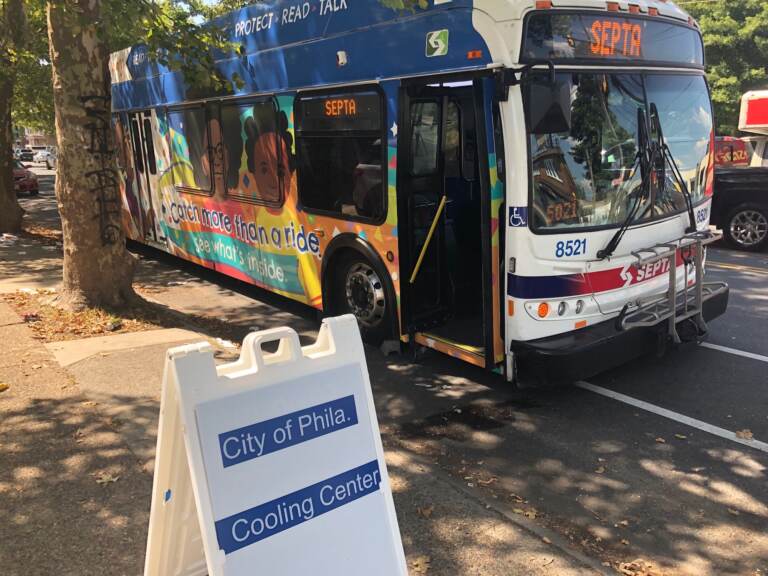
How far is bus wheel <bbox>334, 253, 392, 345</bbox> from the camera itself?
5594mm

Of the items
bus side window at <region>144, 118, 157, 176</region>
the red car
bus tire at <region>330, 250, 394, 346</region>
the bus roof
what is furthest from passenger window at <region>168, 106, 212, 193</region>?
the red car

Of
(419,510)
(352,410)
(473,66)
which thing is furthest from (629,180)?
(352,410)

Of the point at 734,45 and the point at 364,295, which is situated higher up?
the point at 734,45

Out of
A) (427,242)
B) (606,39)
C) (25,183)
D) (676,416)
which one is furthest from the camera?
(25,183)

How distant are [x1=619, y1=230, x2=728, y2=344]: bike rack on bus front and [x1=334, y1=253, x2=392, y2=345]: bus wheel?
194cm

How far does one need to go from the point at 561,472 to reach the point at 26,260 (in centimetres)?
964

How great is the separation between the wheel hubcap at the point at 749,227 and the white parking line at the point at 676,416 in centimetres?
724


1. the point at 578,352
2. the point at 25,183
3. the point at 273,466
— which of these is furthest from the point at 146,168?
the point at 25,183

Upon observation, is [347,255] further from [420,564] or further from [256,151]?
A: [420,564]

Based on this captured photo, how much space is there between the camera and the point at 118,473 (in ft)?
12.1

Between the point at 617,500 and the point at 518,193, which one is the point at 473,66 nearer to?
the point at 518,193

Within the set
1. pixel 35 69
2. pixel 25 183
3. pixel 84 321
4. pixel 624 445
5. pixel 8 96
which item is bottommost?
pixel 624 445

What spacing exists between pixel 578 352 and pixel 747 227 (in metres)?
8.24

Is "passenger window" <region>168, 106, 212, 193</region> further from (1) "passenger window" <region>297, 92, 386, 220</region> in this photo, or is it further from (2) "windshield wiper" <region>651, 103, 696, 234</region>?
(2) "windshield wiper" <region>651, 103, 696, 234</region>
